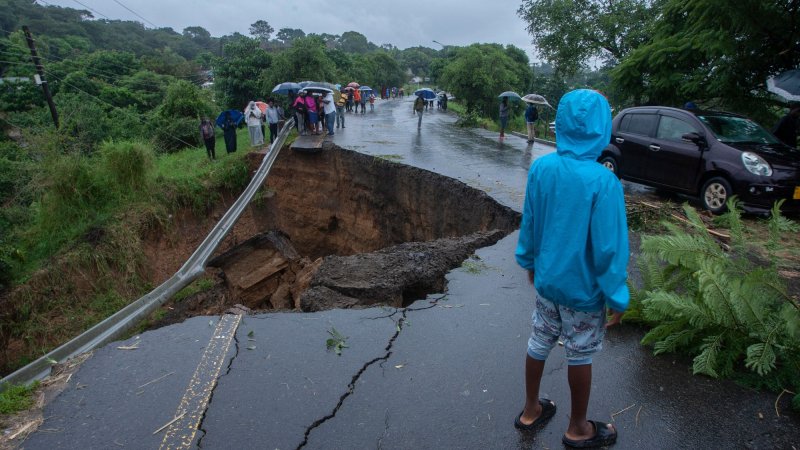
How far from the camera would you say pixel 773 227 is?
3.77 meters

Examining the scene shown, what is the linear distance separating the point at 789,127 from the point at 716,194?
95.7 inches

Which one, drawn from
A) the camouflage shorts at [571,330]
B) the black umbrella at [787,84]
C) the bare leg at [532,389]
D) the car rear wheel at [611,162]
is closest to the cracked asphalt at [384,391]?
the bare leg at [532,389]

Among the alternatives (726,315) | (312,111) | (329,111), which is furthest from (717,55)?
(312,111)

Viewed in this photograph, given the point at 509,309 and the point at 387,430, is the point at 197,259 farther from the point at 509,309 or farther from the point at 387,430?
the point at 387,430

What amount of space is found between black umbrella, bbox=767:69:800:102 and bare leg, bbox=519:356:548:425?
8202mm

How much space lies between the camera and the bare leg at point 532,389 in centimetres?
277

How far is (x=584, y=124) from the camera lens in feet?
7.89

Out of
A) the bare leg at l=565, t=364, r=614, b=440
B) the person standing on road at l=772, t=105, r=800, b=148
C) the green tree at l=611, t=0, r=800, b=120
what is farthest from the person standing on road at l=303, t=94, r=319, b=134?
the bare leg at l=565, t=364, r=614, b=440

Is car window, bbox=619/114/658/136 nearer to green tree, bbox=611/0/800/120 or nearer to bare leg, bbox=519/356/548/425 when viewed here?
green tree, bbox=611/0/800/120

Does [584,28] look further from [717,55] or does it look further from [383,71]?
[383,71]

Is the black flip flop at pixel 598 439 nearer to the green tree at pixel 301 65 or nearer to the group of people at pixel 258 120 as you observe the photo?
the group of people at pixel 258 120

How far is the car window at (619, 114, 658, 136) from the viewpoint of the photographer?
8875 millimetres

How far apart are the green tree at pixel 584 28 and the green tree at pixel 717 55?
21.8ft

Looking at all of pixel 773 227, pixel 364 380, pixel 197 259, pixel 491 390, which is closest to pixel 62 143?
pixel 197 259
